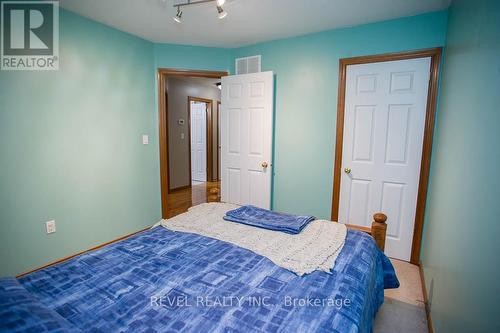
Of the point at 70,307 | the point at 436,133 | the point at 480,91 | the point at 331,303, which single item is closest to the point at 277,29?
the point at 436,133

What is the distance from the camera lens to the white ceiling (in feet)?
7.23

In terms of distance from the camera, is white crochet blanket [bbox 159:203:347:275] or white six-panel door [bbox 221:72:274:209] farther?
white six-panel door [bbox 221:72:274:209]

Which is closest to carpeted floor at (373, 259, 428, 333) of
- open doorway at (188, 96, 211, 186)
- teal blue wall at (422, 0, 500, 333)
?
teal blue wall at (422, 0, 500, 333)

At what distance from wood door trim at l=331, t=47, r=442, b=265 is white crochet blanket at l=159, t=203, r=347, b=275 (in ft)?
4.10

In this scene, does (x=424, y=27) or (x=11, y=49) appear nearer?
(x=11, y=49)

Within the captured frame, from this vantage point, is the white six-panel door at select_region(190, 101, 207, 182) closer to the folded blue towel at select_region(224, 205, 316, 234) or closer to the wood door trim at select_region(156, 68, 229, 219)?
the wood door trim at select_region(156, 68, 229, 219)

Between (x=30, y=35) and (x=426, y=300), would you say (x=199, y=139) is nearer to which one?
(x=30, y=35)

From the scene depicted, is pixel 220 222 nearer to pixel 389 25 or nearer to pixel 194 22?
pixel 194 22

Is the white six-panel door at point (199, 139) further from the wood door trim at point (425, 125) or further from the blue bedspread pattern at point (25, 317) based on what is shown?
the blue bedspread pattern at point (25, 317)

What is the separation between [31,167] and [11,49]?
3.22 ft

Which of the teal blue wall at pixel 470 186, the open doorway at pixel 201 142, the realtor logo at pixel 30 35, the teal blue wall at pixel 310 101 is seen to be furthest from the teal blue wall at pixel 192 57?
the open doorway at pixel 201 142

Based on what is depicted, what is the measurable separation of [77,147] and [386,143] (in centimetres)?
316

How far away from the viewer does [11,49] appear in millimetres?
2053

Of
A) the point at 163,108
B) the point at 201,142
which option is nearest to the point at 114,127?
the point at 163,108
